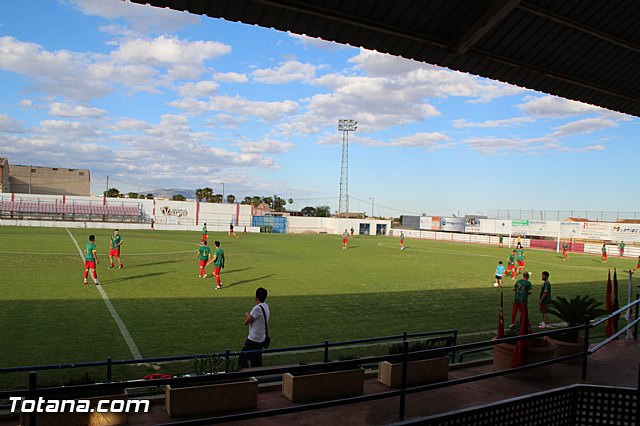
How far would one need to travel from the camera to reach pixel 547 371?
7.22 m

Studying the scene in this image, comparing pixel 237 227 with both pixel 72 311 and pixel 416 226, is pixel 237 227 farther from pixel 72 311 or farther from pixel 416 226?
pixel 72 311

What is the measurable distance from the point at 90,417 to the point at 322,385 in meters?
2.71

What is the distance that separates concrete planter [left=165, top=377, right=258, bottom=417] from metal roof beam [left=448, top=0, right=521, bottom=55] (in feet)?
19.7

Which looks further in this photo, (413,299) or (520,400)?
(413,299)

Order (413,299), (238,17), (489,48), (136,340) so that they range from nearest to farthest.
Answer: (238,17) → (489,48) → (136,340) → (413,299)

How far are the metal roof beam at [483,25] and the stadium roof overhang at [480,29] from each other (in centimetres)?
1

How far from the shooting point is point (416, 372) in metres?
6.61

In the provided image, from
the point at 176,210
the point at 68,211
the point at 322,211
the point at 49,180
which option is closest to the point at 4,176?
the point at 49,180

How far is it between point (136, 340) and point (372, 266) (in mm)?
20017

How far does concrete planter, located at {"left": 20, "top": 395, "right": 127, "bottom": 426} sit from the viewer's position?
15.0ft

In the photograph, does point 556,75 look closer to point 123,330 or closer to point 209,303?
point 123,330

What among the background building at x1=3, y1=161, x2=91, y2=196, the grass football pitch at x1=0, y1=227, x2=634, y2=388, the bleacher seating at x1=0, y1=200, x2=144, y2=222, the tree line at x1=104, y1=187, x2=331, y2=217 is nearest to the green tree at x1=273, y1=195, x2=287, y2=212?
the tree line at x1=104, y1=187, x2=331, y2=217

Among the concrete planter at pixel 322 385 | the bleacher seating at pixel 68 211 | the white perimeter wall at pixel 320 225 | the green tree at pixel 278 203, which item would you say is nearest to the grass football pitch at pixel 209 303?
the concrete planter at pixel 322 385

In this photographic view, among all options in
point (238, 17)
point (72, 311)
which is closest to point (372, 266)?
point (72, 311)
